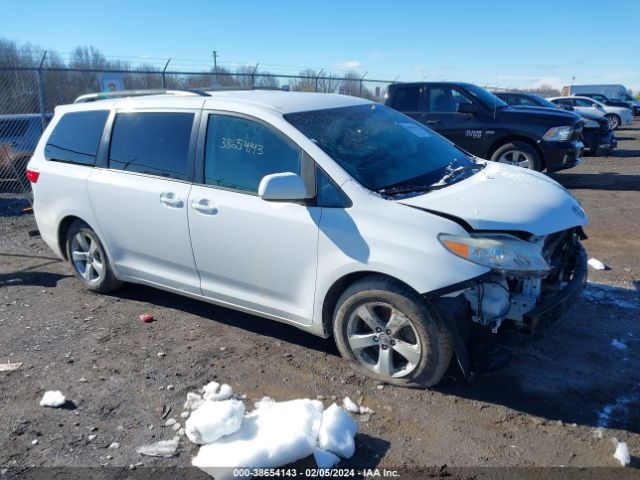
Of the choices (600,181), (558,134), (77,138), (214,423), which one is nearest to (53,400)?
(214,423)

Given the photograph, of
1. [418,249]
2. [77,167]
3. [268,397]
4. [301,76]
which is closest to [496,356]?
[418,249]

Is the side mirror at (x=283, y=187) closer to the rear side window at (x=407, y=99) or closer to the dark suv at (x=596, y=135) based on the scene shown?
the rear side window at (x=407, y=99)

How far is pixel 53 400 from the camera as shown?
11.7 feet

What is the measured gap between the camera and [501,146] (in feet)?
33.7

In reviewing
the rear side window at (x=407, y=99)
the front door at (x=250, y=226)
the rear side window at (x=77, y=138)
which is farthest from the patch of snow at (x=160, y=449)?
the rear side window at (x=407, y=99)

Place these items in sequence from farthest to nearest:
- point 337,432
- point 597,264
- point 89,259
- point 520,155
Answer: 1. point 520,155
2. point 597,264
3. point 89,259
4. point 337,432

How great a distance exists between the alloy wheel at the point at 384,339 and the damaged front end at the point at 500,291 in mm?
276

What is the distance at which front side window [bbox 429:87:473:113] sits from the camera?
10.8 meters

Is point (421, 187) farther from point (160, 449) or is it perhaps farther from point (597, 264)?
point (597, 264)

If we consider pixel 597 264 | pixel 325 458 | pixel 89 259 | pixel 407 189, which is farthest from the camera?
pixel 597 264

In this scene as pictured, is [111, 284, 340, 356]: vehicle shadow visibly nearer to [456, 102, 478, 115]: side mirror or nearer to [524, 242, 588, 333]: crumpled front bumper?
[524, 242, 588, 333]: crumpled front bumper

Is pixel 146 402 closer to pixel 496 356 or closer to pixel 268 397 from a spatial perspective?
pixel 268 397

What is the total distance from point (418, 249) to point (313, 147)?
1.01m

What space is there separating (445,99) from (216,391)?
8776mm
